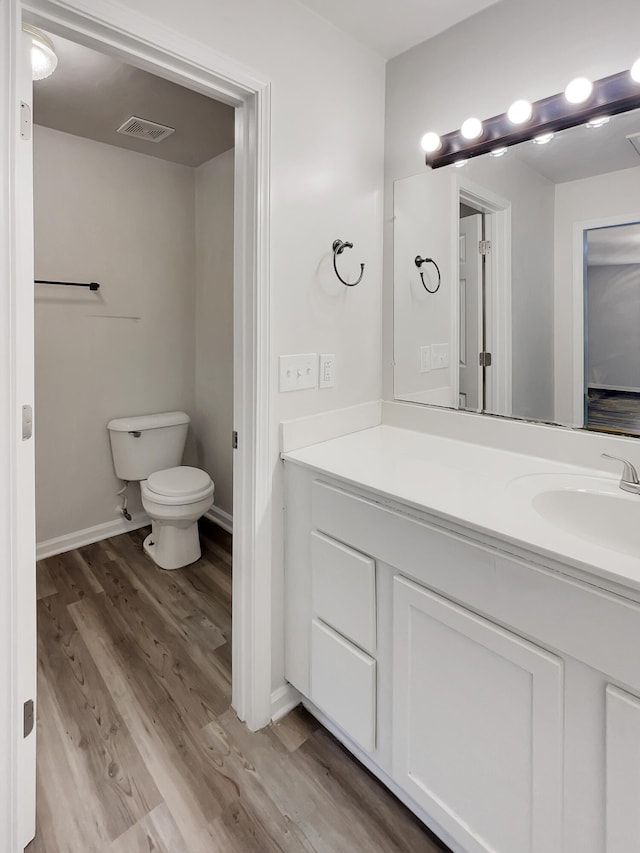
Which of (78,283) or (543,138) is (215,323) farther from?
(543,138)

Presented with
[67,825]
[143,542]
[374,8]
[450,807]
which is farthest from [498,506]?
[143,542]

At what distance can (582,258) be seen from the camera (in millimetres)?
1403

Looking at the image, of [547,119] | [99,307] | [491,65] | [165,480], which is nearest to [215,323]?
[99,307]

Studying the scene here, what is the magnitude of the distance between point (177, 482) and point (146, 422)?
49cm

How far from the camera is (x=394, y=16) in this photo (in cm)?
155

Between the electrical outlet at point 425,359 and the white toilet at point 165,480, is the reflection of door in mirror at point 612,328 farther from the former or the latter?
the white toilet at point 165,480

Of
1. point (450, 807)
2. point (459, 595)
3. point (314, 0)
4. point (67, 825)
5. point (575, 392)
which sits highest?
point (314, 0)

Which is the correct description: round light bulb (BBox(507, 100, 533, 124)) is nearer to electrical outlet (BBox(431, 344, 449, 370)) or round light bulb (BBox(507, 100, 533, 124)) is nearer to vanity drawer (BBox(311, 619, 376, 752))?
electrical outlet (BBox(431, 344, 449, 370))

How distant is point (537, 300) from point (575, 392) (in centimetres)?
31

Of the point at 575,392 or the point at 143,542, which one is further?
the point at 143,542

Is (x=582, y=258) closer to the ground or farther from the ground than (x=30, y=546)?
farther from the ground

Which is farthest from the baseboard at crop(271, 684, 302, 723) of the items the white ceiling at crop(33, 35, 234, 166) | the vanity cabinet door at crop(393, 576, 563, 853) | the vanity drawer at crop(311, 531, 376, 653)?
the white ceiling at crop(33, 35, 234, 166)

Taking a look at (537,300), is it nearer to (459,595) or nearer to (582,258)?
(582,258)

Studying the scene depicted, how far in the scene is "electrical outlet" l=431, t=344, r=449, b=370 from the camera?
1.76m
